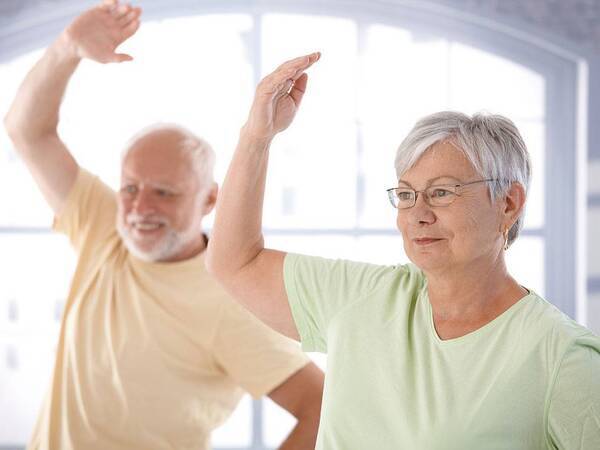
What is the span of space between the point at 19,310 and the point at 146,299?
66.4 inches

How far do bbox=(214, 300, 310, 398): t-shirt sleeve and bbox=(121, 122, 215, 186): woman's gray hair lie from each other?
480mm

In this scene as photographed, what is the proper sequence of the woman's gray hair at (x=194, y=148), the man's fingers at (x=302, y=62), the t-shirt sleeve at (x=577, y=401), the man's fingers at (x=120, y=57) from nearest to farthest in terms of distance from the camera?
the t-shirt sleeve at (x=577, y=401), the man's fingers at (x=302, y=62), the man's fingers at (x=120, y=57), the woman's gray hair at (x=194, y=148)

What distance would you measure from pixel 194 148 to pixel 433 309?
116 centimetres

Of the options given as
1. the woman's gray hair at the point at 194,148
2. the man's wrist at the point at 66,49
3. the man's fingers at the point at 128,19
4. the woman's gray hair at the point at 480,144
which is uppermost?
the man's fingers at the point at 128,19

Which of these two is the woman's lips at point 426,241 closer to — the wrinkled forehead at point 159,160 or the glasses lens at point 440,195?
the glasses lens at point 440,195

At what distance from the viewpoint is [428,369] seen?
127 centimetres

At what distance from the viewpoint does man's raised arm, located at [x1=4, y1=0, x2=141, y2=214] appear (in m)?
2.00

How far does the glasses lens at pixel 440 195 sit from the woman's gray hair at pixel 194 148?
1117 mm

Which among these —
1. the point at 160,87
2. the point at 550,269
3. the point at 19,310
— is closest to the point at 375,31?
the point at 160,87

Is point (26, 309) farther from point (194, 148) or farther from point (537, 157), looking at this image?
point (537, 157)

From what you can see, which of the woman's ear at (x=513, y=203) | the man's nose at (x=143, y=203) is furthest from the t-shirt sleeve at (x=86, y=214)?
the woman's ear at (x=513, y=203)

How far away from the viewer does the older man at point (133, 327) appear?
197 cm

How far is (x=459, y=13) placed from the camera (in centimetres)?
340

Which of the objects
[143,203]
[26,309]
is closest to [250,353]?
[143,203]
